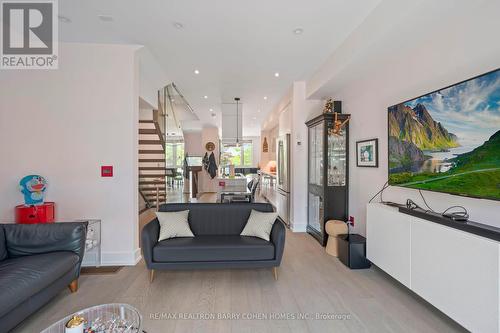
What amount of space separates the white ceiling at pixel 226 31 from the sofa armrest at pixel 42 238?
7.77 feet

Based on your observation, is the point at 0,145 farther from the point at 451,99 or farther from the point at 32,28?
the point at 451,99

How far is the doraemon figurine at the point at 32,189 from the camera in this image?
288 cm

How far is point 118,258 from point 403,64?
4.49 meters

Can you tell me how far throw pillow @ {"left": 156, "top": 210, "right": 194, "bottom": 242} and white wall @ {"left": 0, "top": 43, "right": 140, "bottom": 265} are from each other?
604 mm

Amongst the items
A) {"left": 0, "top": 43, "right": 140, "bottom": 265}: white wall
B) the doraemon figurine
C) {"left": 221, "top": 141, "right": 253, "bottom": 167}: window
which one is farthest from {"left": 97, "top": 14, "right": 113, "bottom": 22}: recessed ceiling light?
{"left": 221, "top": 141, "right": 253, "bottom": 167}: window

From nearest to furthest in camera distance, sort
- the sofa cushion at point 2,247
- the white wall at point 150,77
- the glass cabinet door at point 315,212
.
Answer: the sofa cushion at point 2,247 < the white wall at point 150,77 < the glass cabinet door at point 315,212

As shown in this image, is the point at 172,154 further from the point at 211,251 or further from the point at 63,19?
the point at 211,251

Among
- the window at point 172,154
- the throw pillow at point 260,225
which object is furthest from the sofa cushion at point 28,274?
the window at point 172,154

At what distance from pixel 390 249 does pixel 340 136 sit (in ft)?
6.68

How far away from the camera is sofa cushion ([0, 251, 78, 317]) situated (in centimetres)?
173

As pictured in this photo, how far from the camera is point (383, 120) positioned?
3.18m

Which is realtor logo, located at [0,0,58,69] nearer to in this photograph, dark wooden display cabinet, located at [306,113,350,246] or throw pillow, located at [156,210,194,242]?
throw pillow, located at [156,210,194,242]

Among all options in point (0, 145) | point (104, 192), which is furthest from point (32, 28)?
point (104, 192)

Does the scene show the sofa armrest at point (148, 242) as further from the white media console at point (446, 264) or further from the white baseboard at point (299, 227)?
the white baseboard at point (299, 227)
